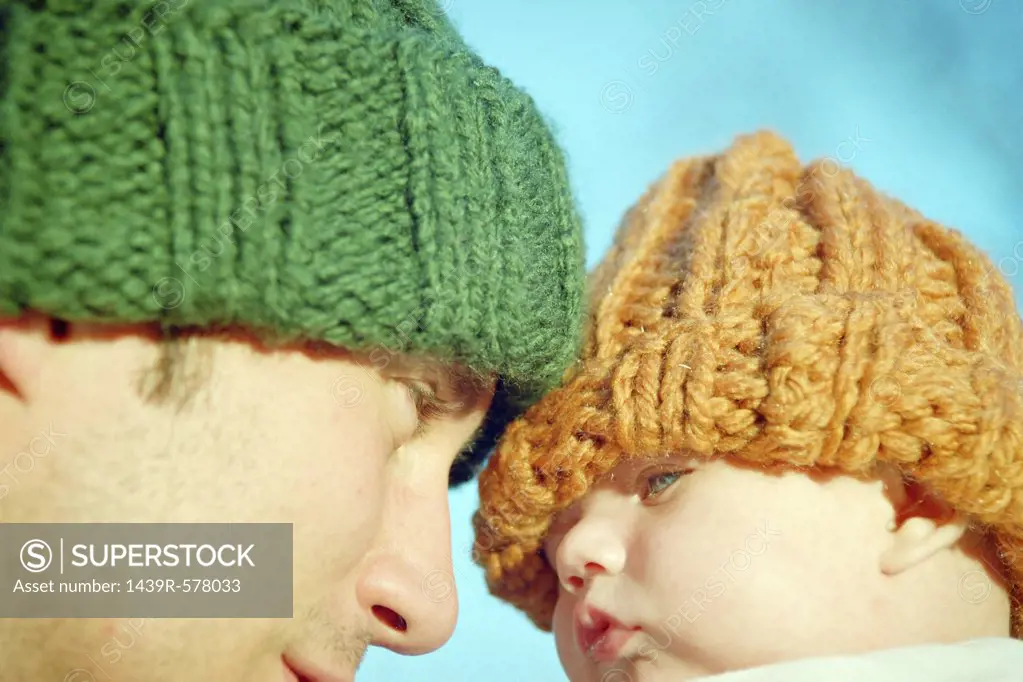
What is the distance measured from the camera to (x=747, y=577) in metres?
1.01

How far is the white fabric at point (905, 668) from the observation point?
3.07ft

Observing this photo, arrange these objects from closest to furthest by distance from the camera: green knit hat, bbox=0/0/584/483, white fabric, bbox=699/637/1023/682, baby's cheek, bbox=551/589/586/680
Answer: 1. green knit hat, bbox=0/0/584/483
2. white fabric, bbox=699/637/1023/682
3. baby's cheek, bbox=551/589/586/680

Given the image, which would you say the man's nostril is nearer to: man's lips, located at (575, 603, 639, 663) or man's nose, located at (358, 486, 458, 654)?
man's nose, located at (358, 486, 458, 654)

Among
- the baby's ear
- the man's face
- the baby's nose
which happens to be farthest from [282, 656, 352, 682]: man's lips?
the baby's ear

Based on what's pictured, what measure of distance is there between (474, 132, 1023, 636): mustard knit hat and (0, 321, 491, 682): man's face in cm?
26

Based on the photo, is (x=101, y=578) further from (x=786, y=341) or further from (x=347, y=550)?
(x=786, y=341)

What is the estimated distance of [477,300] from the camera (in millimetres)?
925

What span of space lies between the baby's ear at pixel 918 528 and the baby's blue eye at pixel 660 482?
0.25m

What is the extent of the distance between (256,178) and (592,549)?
604 millimetres

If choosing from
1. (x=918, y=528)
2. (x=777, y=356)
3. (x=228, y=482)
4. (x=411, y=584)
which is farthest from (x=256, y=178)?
(x=918, y=528)

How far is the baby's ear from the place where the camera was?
102 cm

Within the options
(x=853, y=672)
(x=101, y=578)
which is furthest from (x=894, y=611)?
(x=101, y=578)

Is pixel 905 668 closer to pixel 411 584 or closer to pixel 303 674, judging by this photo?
pixel 411 584

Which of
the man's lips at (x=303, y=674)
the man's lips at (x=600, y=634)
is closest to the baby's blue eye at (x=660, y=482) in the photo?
the man's lips at (x=600, y=634)
